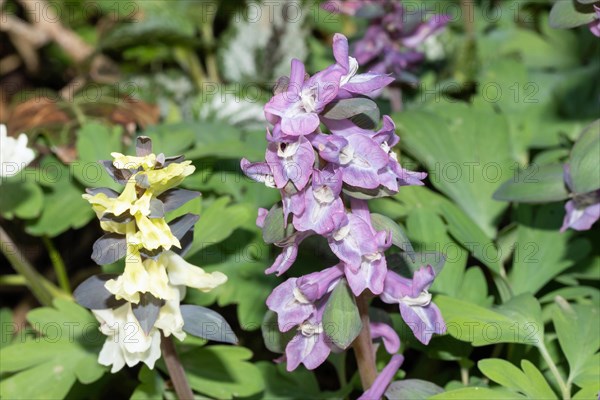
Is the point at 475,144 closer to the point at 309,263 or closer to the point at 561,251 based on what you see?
the point at 561,251

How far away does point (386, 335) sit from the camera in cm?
148

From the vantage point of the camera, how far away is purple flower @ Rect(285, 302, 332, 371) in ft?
4.42

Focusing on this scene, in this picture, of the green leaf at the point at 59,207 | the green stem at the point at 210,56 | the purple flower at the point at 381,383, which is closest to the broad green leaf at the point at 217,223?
the green leaf at the point at 59,207

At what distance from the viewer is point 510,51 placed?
258 centimetres

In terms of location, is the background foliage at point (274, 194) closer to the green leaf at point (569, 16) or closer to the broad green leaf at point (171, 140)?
the broad green leaf at point (171, 140)

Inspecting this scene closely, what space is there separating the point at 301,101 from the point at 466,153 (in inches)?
37.6

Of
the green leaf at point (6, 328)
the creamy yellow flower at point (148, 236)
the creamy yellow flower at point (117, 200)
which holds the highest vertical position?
the creamy yellow flower at point (117, 200)

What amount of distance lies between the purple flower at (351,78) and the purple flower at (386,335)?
0.49 m

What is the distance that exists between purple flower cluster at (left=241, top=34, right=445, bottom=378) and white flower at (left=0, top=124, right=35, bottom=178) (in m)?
0.78

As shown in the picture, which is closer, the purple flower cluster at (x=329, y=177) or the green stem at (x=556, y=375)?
the purple flower cluster at (x=329, y=177)

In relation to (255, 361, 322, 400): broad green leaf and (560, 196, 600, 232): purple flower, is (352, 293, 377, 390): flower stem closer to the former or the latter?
(255, 361, 322, 400): broad green leaf

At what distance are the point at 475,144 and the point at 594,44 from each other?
71 cm

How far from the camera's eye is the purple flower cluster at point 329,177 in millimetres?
1187

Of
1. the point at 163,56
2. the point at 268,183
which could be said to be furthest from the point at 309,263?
the point at 163,56
